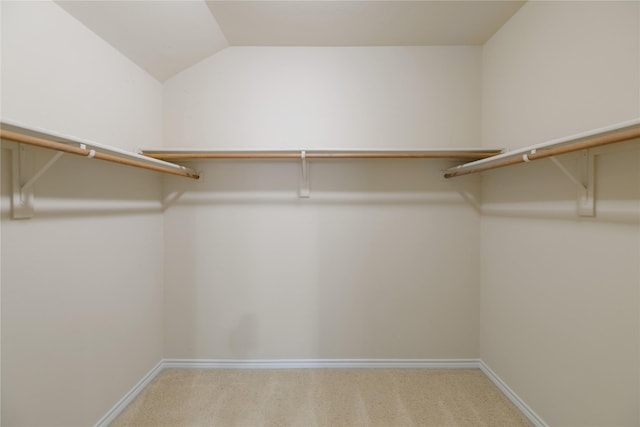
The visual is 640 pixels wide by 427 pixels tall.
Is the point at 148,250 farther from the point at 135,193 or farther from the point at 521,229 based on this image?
the point at 521,229

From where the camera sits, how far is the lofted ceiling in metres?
1.60

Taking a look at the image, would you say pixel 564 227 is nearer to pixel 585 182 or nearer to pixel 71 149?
pixel 585 182

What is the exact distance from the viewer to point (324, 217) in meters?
2.18

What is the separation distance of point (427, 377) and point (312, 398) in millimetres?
861

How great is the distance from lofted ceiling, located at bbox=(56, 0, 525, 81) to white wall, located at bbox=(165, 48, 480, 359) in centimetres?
11

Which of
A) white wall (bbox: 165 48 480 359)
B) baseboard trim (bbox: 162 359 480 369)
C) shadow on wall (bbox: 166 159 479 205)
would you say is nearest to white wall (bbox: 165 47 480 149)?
white wall (bbox: 165 48 480 359)

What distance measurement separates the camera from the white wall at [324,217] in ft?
7.09

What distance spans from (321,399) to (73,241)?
66.0 inches

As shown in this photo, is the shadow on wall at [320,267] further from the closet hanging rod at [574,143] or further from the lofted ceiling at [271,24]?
the lofted ceiling at [271,24]

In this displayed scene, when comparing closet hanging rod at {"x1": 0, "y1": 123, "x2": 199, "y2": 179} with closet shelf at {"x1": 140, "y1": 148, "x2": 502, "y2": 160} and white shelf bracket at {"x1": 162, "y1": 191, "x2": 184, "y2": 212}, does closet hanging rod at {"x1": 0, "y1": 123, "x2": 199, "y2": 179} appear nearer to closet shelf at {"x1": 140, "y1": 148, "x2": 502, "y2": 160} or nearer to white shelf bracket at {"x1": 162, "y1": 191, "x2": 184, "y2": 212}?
closet shelf at {"x1": 140, "y1": 148, "x2": 502, "y2": 160}

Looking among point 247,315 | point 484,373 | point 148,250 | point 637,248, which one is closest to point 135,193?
point 148,250

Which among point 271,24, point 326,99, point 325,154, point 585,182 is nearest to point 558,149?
point 585,182

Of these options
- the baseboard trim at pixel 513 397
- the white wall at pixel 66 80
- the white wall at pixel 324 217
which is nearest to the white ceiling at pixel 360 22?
the white wall at pixel 324 217

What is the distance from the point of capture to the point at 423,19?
6.07ft
